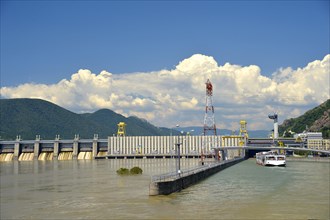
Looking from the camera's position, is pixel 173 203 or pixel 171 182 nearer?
pixel 173 203

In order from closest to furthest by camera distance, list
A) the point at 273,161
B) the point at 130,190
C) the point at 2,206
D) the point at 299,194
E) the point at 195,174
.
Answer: the point at 2,206, the point at 299,194, the point at 130,190, the point at 195,174, the point at 273,161

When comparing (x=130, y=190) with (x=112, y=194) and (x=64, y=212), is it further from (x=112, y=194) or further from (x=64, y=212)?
(x=64, y=212)

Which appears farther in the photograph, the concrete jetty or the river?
the concrete jetty

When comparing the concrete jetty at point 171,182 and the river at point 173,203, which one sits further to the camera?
the concrete jetty at point 171,182

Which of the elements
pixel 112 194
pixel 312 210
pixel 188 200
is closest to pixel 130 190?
pixel 112 194

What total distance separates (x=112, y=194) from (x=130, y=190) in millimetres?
4602

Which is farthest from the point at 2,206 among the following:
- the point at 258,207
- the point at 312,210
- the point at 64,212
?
the point at 312,210

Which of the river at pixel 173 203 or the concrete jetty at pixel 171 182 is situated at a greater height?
the concrete jetty at pixel 171 182

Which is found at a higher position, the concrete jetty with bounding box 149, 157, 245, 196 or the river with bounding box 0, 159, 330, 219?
the concrete jetty with bounding box 149, 157, 245, 196

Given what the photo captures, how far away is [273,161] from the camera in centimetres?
13588

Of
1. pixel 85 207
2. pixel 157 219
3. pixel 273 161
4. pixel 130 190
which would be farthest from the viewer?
pixel 273 161

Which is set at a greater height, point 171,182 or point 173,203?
point 171,182

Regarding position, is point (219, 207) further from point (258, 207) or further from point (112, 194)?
point (112, 194)

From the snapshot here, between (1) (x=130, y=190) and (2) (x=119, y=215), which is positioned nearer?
(2) (x=119, y=215)
